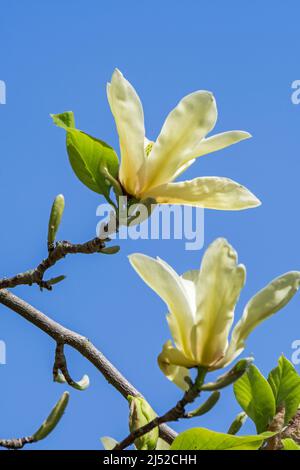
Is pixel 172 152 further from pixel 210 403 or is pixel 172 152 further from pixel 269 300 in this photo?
pixel 210 403

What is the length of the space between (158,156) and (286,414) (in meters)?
0.52

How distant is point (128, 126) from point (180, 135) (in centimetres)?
10

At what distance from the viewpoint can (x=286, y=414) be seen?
1689 mm

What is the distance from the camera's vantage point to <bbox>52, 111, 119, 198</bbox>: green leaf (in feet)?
5.31

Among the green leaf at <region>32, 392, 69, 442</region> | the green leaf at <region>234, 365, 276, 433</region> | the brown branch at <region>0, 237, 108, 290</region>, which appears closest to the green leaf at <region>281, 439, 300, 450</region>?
the green leaf at <region>234, 365, 276, 433</region>

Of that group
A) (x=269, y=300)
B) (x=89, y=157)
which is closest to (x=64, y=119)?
(x=89, y=157)

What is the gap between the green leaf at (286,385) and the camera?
1698mm

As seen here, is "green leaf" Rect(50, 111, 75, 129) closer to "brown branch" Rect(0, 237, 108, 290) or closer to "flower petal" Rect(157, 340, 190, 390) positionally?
"brown branch" Rect(0, 237, 108, 290)

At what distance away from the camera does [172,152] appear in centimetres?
161

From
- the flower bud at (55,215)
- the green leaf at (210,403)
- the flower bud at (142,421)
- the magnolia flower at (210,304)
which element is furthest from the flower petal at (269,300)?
the flower bud at (55,215)

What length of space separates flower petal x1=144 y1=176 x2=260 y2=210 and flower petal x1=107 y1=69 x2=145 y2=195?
1.9 inches

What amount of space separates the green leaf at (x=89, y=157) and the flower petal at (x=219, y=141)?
155 mm
